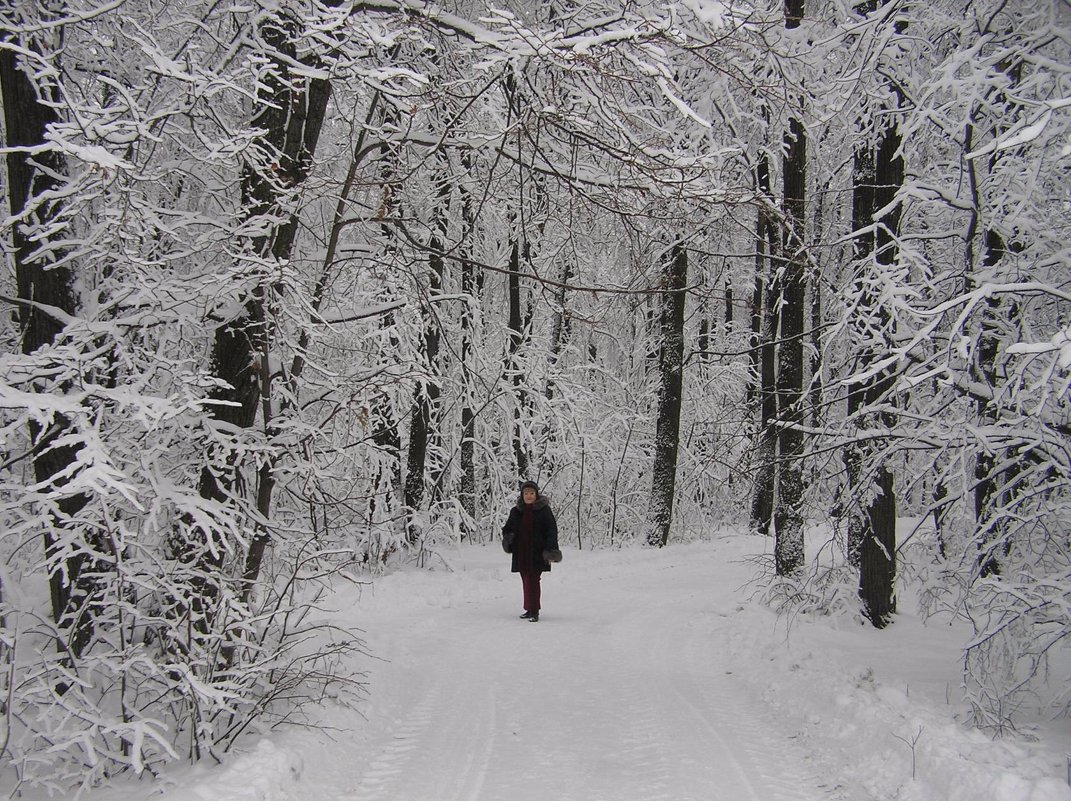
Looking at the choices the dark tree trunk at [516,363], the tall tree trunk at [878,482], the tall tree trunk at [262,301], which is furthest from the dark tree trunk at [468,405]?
the tall tree trunk at [262,301]

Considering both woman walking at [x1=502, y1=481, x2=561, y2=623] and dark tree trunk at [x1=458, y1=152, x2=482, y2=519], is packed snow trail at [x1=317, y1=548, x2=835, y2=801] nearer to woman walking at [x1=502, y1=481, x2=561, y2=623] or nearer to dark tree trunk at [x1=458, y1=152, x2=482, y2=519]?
woman walking at [x1=502, y1=481, x2=561, y2=623]

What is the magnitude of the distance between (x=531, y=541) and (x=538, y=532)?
20 centimetres

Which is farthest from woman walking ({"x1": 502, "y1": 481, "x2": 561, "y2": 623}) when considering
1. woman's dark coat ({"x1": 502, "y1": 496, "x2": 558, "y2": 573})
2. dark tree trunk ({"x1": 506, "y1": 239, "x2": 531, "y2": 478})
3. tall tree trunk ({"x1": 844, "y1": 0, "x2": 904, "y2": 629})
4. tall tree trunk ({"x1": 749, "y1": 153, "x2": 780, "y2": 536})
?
dark tree trunk ({"x1": 506, "y1": 239, "x2": 531, "y2": 478})

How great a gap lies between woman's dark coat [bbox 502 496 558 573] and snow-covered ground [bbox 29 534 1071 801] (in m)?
0.80

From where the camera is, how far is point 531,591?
34.1 ft

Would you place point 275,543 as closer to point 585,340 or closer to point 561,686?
point 561,686

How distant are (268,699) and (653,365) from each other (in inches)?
809

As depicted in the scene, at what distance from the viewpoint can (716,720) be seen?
6.47m

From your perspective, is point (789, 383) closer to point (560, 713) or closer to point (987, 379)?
point (987, 379)

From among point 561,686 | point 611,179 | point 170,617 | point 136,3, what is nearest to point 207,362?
point 170,617

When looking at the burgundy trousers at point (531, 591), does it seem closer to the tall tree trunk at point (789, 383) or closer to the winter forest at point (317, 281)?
the winter forest at point (317, 281)

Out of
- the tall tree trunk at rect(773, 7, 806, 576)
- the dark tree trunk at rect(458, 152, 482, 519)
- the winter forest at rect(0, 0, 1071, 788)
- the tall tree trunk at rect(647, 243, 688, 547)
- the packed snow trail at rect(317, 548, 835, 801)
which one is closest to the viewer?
the winter forest at rect(0, 0, 1071, 788)

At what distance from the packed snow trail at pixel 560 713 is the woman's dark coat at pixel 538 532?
0.80 m

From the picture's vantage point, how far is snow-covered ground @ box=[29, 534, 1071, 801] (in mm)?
4895
